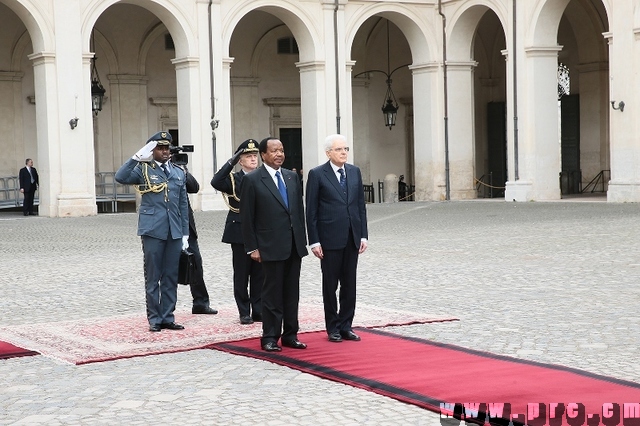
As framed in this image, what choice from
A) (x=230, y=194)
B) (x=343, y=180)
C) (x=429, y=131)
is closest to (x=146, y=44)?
(x=429, y=131)

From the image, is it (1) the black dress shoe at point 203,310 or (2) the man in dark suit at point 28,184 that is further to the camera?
(2) the man in dark suit at point 28,184

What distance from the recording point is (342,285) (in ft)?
27.0

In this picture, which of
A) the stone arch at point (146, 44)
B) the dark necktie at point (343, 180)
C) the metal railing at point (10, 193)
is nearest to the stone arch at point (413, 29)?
the stone arch at point (146, 44)

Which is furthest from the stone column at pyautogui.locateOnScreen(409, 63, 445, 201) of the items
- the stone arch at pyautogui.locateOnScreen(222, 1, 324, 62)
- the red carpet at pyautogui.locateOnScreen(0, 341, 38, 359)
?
the red carpet at pyautogui.locateOnScreen(0, 341, 38, 359)

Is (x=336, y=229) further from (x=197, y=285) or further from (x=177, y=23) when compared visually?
(x=177, y=23)

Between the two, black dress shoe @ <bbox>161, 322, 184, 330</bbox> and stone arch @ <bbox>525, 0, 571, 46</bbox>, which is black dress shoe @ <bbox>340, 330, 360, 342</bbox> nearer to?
black dress shoe @ <bbox>161, 322, 184, 330</bbox>

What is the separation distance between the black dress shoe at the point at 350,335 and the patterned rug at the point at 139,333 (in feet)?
1.94

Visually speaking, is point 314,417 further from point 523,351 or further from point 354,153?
point 354,153

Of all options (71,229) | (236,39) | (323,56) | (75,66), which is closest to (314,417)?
(71,229)

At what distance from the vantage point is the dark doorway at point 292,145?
33.5 metres

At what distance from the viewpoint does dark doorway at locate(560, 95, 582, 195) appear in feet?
Result: 104

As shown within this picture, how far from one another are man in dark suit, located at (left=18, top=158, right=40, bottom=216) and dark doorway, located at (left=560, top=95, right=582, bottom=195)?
1485 cm

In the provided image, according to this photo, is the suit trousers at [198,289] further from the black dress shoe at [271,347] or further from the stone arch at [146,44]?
the stone arch at [146,44]

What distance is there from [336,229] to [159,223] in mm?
1587
